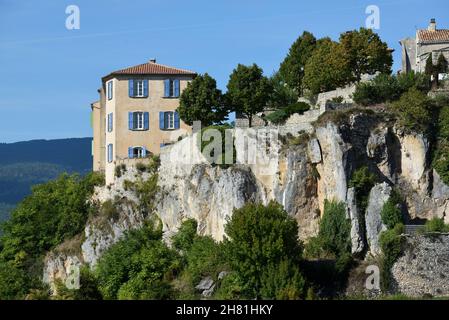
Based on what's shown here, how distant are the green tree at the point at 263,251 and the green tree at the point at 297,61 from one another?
1895 centimetres

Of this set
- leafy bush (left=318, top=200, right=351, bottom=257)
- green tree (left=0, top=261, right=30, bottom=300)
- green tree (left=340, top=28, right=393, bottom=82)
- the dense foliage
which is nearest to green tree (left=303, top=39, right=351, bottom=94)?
green tree (left=340, top=28, right=393, bottom=82)

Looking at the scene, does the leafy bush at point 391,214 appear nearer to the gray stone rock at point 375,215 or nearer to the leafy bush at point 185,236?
the gray stone rock at point 375,215

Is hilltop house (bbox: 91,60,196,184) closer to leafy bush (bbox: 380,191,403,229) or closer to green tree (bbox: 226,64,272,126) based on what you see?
green tree (bbox: 226,64,272,126)

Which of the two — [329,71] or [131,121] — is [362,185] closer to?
[329,71]

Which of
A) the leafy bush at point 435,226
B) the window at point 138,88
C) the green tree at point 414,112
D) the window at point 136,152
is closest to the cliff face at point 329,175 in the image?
the green tree at point 414,112

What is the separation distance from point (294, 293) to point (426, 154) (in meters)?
11.3

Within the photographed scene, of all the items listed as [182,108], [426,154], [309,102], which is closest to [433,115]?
[426,154]

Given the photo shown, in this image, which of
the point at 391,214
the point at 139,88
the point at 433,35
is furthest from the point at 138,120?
the point at 433,35

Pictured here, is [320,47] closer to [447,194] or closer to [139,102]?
[139,102]

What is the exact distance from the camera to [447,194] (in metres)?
57.4

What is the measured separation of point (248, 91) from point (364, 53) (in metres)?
7.48

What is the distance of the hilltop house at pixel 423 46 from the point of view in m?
72.4

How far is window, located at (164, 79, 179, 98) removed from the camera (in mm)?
69562

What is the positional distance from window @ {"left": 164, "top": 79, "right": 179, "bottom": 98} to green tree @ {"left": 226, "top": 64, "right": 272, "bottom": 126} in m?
3.71
